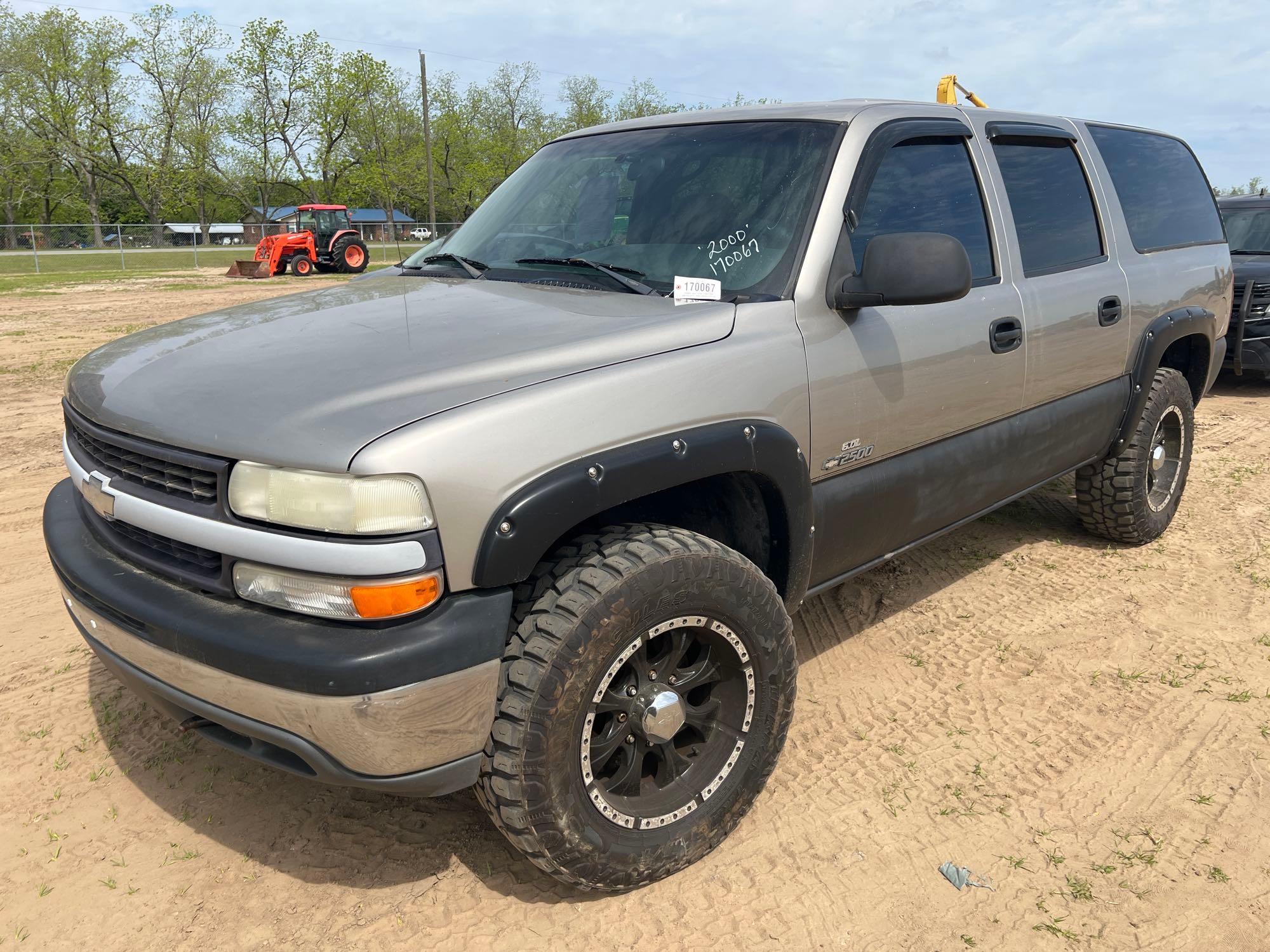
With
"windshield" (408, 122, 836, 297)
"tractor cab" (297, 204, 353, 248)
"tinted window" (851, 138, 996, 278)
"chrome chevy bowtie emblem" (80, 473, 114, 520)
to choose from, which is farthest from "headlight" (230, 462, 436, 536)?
"tractor cab" (297, 204, 353, 248)

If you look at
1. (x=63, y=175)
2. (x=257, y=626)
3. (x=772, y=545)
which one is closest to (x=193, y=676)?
(x=257, y=626)

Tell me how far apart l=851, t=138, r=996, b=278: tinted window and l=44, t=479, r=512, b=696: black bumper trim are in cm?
170

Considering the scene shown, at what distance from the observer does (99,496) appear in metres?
2.43

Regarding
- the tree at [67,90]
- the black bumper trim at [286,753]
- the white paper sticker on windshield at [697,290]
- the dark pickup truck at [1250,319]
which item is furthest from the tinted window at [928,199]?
the tree at [67,90]

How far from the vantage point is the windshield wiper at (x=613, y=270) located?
289 cm

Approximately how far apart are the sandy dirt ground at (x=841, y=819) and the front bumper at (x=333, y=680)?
1.83 ft

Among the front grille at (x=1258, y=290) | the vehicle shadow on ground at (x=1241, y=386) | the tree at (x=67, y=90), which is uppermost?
the tree at (x=67, y=90)

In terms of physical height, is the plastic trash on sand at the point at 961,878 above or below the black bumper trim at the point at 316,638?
below

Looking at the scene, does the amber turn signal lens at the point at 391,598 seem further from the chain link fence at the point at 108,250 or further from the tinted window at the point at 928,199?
the chain link fence at the point at 108,250

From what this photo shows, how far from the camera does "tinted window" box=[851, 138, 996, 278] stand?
10.2 ft

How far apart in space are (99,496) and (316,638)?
0.85 metres

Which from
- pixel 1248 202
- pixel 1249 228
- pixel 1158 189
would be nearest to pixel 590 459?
pixel 1158 189

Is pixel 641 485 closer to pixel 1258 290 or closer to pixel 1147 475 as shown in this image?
pixel 1147 475

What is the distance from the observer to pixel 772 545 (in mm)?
2857
